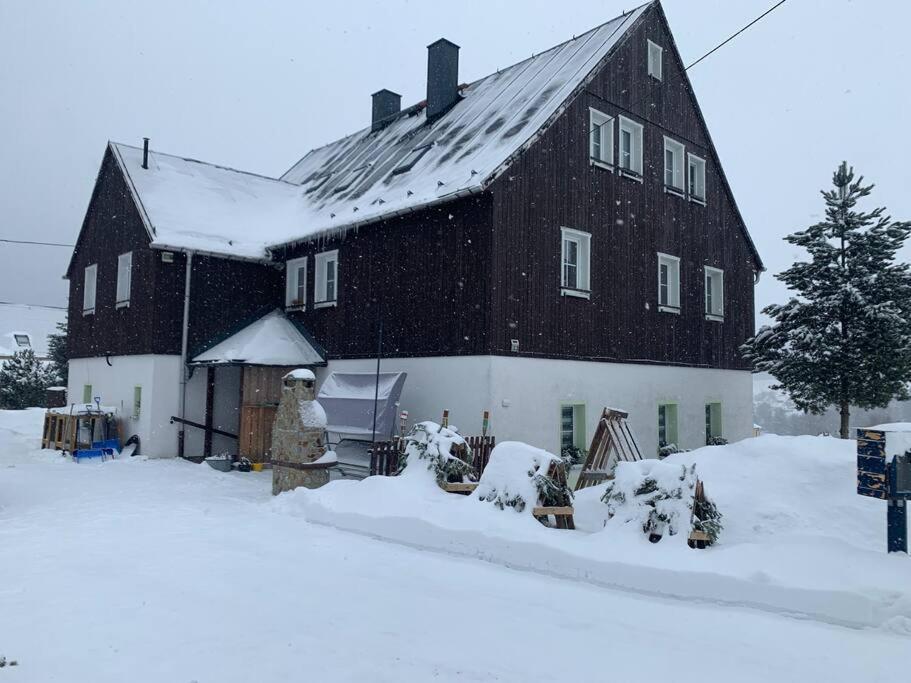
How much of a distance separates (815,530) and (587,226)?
31.1ft

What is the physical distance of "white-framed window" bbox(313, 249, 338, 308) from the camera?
1814 cm

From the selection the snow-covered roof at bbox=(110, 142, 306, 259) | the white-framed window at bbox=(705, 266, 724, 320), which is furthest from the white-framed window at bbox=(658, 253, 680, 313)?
the snow-covered roof at bbox=(110, 142, 306, 259)

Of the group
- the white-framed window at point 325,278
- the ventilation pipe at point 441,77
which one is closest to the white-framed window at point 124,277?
the white-framed window at point 325,278

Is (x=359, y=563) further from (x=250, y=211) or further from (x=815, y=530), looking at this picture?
(x=250, y=211)

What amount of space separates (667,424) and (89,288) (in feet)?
59.0

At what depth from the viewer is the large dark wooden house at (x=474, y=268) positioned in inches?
573

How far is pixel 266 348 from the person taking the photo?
685 inches

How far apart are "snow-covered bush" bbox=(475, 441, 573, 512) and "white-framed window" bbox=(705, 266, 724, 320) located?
12855 millimetres

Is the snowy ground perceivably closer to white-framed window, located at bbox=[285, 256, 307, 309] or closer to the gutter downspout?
the gutter downspout

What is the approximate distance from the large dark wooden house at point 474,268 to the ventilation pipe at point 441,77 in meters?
0.07

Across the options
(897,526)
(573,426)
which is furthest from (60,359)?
(897,526)

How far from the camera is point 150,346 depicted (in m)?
18.0

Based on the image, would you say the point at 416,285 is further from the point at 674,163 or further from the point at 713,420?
the point at 713,420

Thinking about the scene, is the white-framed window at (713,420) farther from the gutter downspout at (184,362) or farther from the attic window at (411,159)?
the gutter downspout at (184,362)
